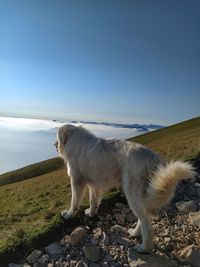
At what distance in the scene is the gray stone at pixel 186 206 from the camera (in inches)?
422

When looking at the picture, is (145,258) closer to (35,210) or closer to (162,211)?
(162,211)

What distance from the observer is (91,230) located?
984cm

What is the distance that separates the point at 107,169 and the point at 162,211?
8.86 feet

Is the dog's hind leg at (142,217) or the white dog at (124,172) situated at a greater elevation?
the white dog at (124,172)

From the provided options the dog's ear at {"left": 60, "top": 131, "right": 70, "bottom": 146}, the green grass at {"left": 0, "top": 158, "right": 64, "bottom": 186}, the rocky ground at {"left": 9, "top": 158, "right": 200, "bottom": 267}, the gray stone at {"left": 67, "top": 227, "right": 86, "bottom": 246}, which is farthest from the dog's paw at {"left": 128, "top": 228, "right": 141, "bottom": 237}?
the green grass at {"left": 0, "top": 158, "right": 64, "bottom": 186}

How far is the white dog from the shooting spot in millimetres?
8117

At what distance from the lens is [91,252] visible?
28.6 feet

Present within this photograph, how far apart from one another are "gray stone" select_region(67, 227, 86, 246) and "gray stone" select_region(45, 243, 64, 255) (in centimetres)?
29

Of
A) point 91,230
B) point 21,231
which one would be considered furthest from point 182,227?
point 21,231

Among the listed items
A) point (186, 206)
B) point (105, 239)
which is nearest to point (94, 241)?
point (105, 239)

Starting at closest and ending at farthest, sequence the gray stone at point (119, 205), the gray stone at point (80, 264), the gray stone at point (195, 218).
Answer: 1. the gray stone at point (80, 264)
2. the gray stone at point (195, 218)
3. the gray stone at point (119, 205)

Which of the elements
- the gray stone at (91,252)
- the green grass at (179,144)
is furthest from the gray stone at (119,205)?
the green grass at (179,144)

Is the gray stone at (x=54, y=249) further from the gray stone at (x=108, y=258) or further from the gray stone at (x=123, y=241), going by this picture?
the gray stone at (x=123, y=241)

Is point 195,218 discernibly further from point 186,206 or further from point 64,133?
point 64,133
